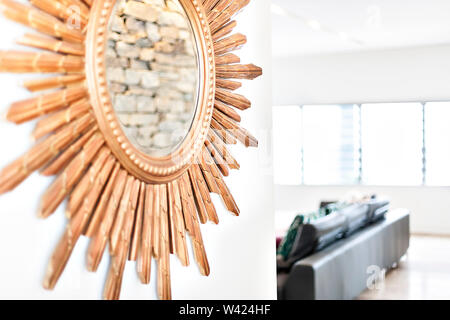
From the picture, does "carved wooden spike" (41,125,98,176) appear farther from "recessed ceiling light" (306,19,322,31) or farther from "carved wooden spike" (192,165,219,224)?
"recessed ceiling light" (306,19,322,31)

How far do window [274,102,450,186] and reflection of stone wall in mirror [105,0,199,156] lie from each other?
13.4 feet

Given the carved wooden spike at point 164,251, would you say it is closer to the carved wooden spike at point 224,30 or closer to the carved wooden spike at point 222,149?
the carved wooden spike at point 222,149

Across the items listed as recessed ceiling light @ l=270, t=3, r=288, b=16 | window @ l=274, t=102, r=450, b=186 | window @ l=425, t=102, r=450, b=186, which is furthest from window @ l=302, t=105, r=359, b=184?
recessed ceiling light @ l=270, t=3, r=288, b=16

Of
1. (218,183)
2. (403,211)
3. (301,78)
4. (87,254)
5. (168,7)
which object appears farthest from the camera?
(301,78)

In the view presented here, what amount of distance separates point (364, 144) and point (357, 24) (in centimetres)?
204

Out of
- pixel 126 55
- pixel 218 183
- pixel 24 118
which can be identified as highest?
pixel 126 55

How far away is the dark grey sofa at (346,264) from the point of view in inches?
117

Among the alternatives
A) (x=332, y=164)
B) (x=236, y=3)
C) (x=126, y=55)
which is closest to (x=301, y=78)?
(x=332, y=164)

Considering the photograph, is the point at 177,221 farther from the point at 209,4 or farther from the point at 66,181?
the point at 209,4

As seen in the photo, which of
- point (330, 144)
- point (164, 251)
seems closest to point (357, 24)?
point (330, 144)

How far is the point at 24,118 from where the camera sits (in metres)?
0.77

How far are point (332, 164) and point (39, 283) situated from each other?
6254 mm

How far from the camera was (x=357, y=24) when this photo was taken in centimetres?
472
